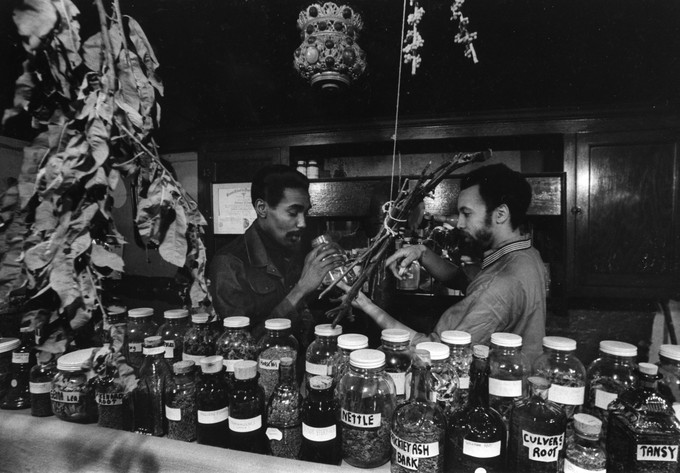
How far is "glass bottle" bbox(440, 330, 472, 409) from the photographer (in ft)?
3.15

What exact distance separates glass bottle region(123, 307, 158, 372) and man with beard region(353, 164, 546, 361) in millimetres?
850

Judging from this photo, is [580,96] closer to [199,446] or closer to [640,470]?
[640,470]

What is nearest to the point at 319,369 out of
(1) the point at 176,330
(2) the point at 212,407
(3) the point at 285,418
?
(3) the point at 285,418

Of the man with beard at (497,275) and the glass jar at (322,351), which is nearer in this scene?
the glass jar at (322,351)

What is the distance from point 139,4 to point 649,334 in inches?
139

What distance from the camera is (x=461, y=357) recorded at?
3.31ft

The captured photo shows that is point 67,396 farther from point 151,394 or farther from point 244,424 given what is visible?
point 244,424

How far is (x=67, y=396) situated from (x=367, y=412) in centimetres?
94

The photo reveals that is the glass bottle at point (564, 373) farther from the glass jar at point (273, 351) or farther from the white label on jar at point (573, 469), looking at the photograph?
the glass jar at point (273, 351)

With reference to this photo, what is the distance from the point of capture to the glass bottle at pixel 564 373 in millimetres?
873

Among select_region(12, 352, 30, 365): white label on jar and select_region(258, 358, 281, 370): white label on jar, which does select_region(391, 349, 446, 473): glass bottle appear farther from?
select_region(12, 352, 30, 365): white label on jar

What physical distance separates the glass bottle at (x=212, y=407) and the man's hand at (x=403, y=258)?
1.04 metres

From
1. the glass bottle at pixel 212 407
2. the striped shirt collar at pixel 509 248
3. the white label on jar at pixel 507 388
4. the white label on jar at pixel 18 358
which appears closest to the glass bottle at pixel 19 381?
the white label on jar at pixel 18 358

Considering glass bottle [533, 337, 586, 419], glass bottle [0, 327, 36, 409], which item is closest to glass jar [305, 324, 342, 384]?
glass bottle [533, 337, 586, 419]
